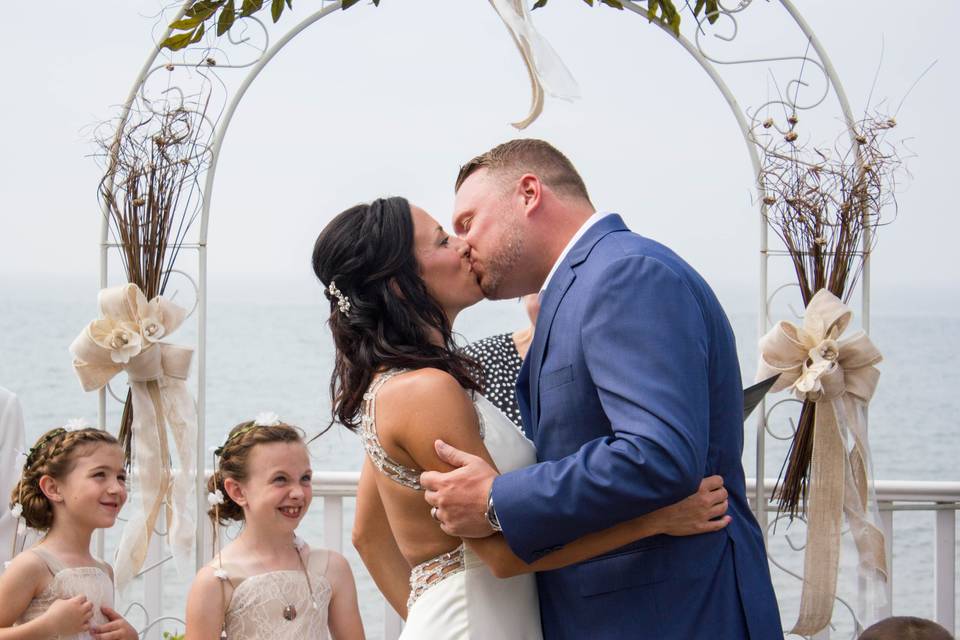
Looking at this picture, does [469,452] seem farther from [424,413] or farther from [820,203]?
[820,203]

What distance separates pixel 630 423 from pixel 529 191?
61 centimetres

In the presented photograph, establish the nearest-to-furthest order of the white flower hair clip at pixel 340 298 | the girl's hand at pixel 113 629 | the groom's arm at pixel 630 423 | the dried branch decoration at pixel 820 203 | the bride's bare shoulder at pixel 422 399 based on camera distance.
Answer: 1. the groom's arm at pixel 630 423
2. the bride's bare shoulder at pixel 422 399
3. the white flower hair clip at pixel 340 298
4. the girl's hand at pixel 113 629
5. the dried branch decoration at pixel 820 203

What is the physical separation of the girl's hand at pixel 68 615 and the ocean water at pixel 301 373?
10008mm

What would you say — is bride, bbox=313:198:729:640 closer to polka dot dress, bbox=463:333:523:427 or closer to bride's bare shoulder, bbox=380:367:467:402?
bride's bare shoulder, bbox=380:367:467:402

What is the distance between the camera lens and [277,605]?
3.18 meters

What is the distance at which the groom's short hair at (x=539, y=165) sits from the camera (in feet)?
7.34

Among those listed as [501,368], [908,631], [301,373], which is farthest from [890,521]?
[301,373]

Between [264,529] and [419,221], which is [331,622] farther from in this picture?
[419,221]

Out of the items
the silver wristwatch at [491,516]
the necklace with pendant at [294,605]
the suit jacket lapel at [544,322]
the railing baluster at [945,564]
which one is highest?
the suit jacket lapel at [544,322]

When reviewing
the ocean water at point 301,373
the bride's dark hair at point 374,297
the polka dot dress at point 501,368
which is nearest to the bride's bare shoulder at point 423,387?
the bride's dark hair at point 374,297

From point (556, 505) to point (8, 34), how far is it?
59.0ft

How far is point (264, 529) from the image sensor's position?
10.7 feet

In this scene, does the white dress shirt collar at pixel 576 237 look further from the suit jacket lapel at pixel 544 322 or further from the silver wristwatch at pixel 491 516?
the silver wristwatch at pixel 491 516

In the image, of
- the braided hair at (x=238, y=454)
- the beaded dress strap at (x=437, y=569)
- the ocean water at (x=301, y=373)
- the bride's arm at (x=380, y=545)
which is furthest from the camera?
the ocean water at (x=301, y=373)
